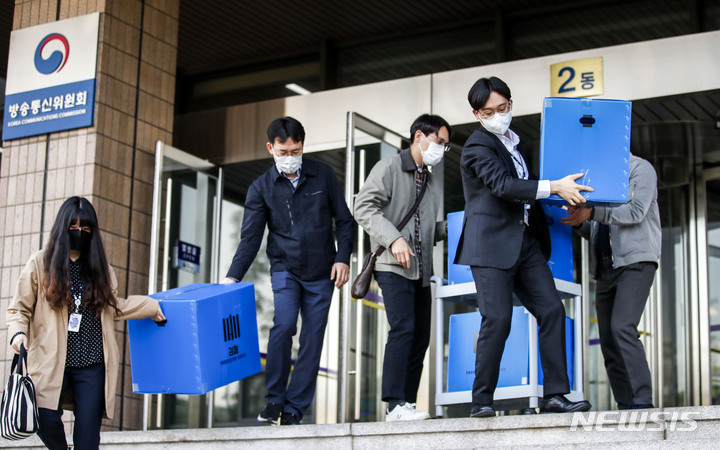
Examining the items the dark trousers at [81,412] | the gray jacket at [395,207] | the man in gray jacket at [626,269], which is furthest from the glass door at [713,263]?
the dark trousers at [81,412]

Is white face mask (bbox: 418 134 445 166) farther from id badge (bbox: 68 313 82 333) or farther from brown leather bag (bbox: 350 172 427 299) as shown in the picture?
id badge (bbox: 68 313 82 333)

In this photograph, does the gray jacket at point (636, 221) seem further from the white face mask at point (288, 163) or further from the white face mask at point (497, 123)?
the white face mask at point (288, 163)

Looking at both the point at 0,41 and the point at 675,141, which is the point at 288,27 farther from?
the point at 675,141

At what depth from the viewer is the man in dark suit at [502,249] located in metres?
4.60

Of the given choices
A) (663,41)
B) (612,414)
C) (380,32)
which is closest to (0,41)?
(380,32)

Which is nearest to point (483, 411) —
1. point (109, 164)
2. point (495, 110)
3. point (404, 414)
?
point (404, 414)

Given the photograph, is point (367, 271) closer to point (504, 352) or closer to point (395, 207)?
point (395, 207)

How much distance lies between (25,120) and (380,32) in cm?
354

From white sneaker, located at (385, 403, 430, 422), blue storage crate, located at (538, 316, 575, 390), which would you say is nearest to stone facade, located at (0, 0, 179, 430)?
white sneaker, located at (385, 403, 430, 422)

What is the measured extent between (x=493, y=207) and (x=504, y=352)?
1.42m

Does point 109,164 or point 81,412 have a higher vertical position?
point 109,164

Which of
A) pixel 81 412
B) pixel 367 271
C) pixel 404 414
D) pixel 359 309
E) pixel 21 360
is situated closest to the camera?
pixel 21 360

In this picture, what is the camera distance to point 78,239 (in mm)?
4562

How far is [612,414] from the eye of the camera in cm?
427
